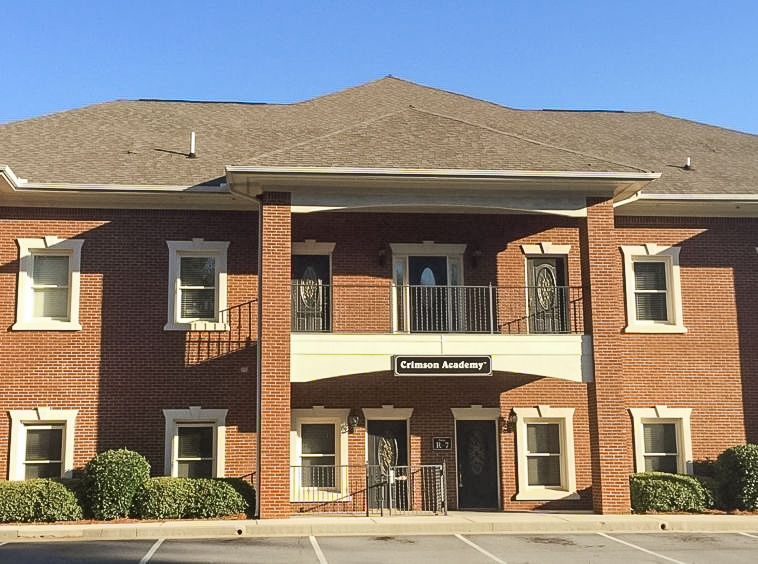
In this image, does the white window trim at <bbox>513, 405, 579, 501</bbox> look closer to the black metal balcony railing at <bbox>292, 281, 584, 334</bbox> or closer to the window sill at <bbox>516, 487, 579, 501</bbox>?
the window sill at <bbox>516, 487, 579, 501</bbox>

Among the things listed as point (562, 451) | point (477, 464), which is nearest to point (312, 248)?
point (477, 464)

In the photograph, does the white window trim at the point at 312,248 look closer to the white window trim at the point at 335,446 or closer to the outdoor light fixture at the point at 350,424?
the white window trim at the point at 335,446

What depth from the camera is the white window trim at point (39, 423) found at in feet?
56.9

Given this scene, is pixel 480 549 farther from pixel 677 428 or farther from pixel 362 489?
pixel 677 428

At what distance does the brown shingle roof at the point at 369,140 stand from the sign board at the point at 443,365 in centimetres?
361

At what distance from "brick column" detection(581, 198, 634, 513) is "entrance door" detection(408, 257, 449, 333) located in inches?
117

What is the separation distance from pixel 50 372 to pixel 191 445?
10.3 ft

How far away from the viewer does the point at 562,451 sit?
18.7 m

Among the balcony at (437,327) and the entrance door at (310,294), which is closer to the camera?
the balcony at (437,327)

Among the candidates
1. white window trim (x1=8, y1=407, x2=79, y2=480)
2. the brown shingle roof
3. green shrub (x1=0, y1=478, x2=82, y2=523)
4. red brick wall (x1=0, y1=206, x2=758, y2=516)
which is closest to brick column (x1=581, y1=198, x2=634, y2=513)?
red brick wall (x1=0, y1=206, x2=758, y2=516)

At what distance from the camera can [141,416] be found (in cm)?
1772

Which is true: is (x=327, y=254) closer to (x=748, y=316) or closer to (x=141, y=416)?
(x=141, y=416)

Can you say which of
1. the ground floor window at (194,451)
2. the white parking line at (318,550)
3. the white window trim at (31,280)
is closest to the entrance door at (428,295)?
the ground floor window at (194,451)

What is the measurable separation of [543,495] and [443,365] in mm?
3826
